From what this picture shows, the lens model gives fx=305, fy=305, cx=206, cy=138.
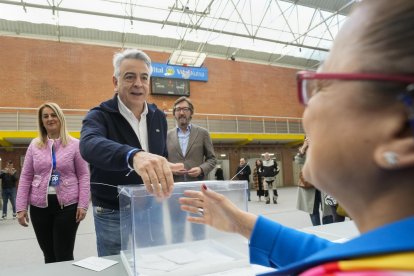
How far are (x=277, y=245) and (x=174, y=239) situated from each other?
0.60m

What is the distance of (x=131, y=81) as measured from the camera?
1.60 m

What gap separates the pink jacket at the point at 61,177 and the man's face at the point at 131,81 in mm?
1023

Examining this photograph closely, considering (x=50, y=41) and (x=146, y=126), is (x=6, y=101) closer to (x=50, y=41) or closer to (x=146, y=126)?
(x=50, y=41)

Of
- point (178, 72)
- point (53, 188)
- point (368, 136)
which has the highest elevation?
point (178, 72)

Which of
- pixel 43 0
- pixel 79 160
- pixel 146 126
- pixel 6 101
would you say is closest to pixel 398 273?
pixel 146 126

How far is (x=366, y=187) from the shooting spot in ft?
1.33

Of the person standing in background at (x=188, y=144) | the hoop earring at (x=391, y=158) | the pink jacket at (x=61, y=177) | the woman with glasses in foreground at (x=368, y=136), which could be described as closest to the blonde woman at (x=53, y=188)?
the pink jacket at (x=61, y=177)

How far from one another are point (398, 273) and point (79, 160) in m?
2.41

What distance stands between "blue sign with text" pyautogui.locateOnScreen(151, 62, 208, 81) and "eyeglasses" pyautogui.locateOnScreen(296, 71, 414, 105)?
12.1m

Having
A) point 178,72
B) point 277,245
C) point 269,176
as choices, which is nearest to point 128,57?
point 277,245

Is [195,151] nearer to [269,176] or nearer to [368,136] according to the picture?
[368,136]

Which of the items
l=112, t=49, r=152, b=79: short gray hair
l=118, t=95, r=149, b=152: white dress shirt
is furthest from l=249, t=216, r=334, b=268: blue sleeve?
l=112, t=49, r=152, b=79: short gray hair

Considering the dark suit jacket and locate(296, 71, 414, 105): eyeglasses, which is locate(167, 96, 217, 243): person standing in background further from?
locate(296, 71, 414, 105): eyeglasses

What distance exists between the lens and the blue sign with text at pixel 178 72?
12.3 metres
